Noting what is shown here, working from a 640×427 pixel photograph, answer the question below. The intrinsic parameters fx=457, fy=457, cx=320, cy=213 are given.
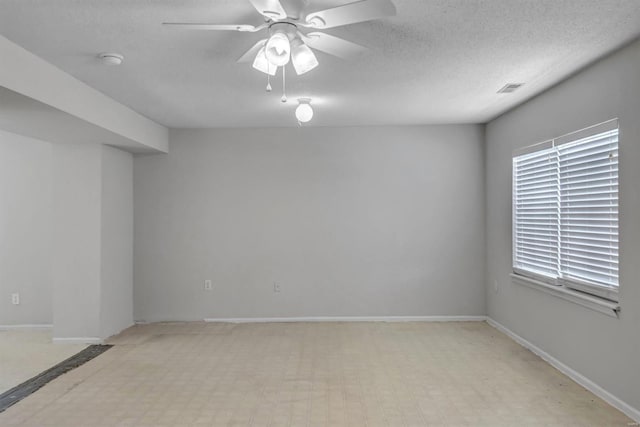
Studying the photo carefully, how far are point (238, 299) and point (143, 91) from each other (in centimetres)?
278

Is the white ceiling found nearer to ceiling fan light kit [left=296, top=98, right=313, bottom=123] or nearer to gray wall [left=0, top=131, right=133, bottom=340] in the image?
ceiling fan light kit [left=296, top=98, right=313, bottom=123]

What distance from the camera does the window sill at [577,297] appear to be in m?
3.11

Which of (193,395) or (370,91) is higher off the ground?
(370,91)

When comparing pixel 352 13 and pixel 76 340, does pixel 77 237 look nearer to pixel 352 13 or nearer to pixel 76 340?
pixel 76 340

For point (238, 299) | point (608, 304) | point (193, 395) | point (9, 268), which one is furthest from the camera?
point (238, 299)

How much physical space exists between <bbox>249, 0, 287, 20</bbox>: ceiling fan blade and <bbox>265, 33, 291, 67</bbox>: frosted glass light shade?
9 cm

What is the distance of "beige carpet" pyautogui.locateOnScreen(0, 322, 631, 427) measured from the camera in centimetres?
298

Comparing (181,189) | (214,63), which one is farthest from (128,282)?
(214,63)

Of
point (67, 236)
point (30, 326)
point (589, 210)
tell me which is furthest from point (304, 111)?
point (30, 326)

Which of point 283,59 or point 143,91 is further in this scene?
point 143,91

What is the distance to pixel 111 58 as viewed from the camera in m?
3.12

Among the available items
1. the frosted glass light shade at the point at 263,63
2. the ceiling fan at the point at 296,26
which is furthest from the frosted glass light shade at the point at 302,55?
the frosted glass light shade at the point at 263,63

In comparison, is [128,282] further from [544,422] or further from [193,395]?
[544,422]

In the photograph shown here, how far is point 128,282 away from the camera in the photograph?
5527mm
